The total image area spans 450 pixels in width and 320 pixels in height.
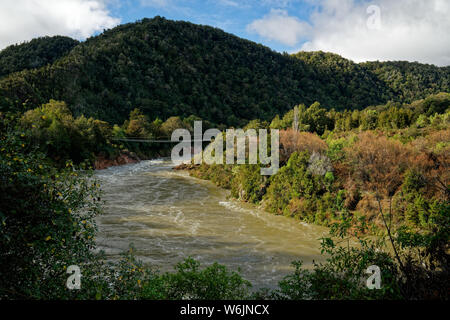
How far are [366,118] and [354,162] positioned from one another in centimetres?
2624

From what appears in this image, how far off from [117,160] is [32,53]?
2730 inches

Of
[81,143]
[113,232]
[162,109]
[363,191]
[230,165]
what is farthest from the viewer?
[162,109]

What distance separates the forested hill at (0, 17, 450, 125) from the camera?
242ft

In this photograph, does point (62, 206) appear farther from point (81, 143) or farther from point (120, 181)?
point (81, 143)

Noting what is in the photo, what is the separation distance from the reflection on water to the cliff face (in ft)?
58.0

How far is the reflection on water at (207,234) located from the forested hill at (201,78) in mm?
50150

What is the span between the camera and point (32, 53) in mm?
87562

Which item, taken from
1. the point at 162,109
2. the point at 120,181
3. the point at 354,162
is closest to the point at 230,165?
the point at 120,181

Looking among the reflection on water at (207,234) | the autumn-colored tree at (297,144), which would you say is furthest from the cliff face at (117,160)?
the autumn-colored tree at (297,144)

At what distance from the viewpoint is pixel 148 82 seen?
9475 cm

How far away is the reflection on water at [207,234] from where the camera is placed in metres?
10.9

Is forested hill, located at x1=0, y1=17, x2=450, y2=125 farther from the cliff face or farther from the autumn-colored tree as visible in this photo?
the autumn-colored tree

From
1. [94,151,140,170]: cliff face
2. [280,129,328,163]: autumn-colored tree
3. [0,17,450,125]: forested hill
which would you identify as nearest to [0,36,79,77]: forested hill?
[0,17,450,125]: forested hill

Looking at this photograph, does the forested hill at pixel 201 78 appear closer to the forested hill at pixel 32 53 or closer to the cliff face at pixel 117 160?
the forested hill at pixel 32 53
